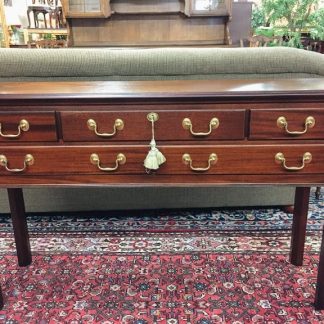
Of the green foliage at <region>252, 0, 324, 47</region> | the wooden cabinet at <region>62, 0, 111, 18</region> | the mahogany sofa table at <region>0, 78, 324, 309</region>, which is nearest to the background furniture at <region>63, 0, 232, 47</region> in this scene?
the wooden cabinet at <region>62, 0, 111, 18</region>

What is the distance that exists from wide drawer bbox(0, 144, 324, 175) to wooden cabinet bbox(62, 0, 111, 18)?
3.29m

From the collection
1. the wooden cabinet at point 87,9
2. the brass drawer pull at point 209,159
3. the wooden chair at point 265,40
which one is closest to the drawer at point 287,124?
the brass drawer pull at point 209,159

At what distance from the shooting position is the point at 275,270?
1435 mm

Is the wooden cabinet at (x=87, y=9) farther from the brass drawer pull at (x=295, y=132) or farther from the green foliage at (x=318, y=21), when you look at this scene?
the brass drawer pull at (x=295, y=132)

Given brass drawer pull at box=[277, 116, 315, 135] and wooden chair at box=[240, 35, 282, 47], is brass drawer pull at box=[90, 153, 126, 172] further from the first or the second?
wooden chair at box=[240, 35, 282, 47]

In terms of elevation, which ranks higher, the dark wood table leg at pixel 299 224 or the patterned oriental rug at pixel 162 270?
the dark wood table leg at pixel 299 224

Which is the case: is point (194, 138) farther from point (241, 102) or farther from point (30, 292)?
point (30, 292)

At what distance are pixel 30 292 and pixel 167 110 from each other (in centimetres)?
90

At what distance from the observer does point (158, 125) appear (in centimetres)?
97

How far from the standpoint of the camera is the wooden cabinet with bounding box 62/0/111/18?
384 cm

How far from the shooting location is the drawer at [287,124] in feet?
3.11

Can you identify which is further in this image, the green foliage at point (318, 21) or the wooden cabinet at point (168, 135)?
the green foliage at point (318, 21)

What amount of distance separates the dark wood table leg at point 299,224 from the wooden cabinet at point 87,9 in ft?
10.8

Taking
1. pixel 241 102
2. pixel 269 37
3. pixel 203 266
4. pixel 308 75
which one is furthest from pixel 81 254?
pixel 269 37
